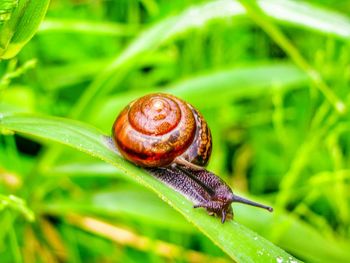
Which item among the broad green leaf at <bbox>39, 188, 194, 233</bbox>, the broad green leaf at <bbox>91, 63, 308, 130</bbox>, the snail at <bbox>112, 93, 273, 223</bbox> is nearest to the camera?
the snail at <bbox>112, 93, 273, 223</bbox>

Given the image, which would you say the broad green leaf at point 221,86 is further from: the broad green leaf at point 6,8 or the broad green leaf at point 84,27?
the broad green leaf at point 6,8

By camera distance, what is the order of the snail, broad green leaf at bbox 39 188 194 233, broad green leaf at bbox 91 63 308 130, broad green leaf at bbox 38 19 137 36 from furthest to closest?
broad green leaf at bbox 91 63 308 130 < broad green leaf at bbox 38 19 137 36 < broad green leaf at bbox 39 188 194 233 < the snail

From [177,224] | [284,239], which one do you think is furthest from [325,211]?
[177,224]

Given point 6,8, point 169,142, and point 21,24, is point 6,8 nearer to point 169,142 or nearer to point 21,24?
point 21,24

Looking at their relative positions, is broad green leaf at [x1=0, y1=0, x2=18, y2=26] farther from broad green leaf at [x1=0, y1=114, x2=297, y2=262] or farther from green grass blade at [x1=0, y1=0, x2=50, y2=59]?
broad green leaf at [x1=0, y1=114, x2=297, y2=262]

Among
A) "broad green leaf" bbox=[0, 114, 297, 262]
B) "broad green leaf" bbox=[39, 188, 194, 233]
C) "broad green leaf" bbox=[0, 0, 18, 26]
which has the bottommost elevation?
"broad green leaf" bbox=[0, 114, 297, 262]

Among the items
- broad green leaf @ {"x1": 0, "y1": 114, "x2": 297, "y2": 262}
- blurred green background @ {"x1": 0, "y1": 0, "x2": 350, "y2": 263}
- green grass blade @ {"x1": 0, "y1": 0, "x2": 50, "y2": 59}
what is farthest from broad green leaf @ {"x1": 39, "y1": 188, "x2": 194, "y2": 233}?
green grass blade @ {"x1": 0, "y1": 0, "x2": 50, "y2": 59}

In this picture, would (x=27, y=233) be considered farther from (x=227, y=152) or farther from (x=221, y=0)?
(x=221, y=0)
